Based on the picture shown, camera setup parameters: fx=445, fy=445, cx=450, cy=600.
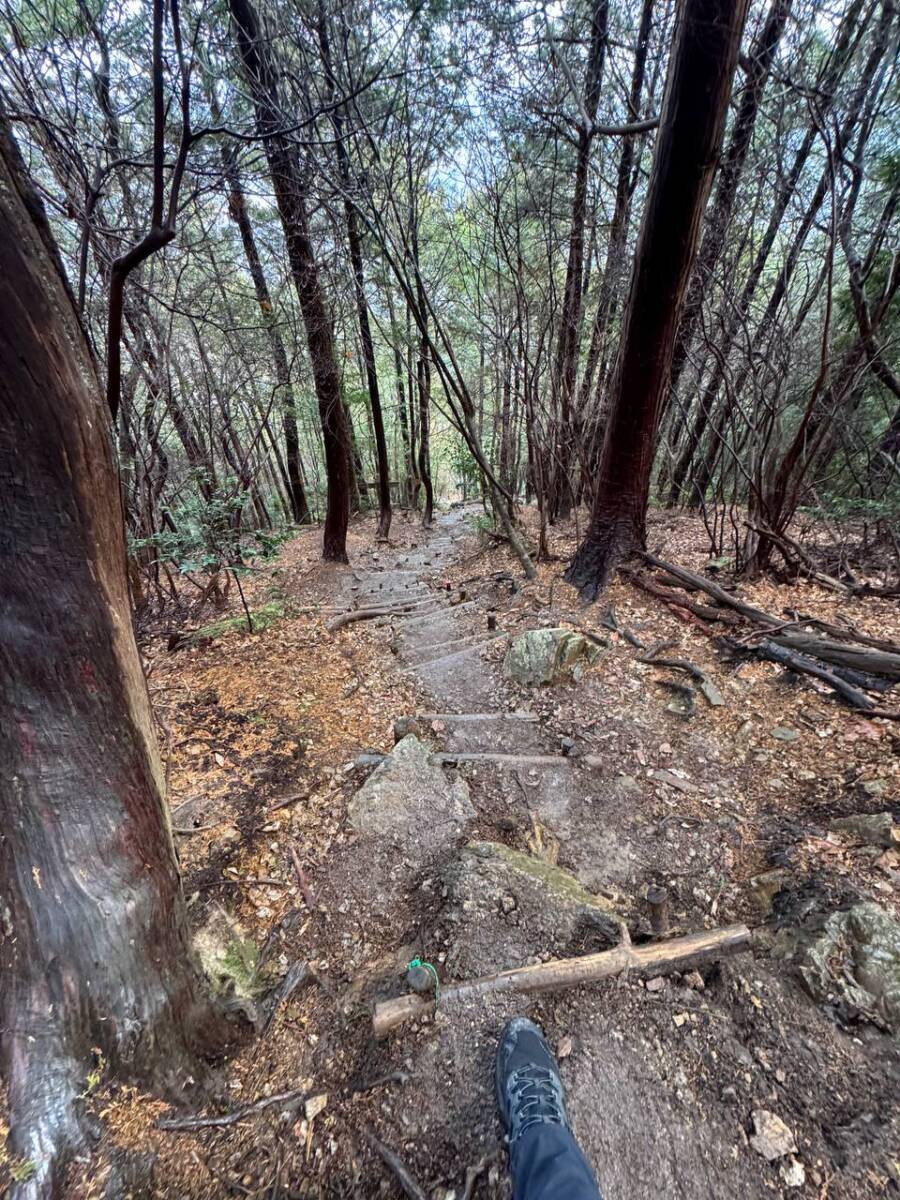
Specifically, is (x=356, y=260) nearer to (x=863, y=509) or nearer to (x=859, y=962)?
(x=863, y=509)

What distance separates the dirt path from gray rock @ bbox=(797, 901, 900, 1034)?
9cm

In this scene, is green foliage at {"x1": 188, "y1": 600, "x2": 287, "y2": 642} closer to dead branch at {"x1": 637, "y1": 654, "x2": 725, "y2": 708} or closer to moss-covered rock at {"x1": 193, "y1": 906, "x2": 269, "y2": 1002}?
moss-covered rock at {"x1": 193, "y1": 906, "x2": 269, "y2": 1002}

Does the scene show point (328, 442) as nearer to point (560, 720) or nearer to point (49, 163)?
point (49, 163)

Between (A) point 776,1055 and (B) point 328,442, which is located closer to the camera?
(A) point 776,1055

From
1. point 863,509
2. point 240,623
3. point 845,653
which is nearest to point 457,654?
point 240,623

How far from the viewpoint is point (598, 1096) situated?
158 centimetres

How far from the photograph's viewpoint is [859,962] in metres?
1.75

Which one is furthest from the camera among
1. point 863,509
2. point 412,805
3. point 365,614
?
point 365,614

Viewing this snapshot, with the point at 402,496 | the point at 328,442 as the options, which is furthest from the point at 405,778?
the point at 402,496

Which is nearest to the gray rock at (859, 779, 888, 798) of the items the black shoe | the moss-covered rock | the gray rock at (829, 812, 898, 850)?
the gray rock at (829, 812, 898, 850)

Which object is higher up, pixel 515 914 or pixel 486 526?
pixel 486 526

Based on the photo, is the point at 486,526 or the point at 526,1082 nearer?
the point at 526,1082

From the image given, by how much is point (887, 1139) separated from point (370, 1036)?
5.58 feet

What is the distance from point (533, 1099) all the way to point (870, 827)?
2101 millimetres
